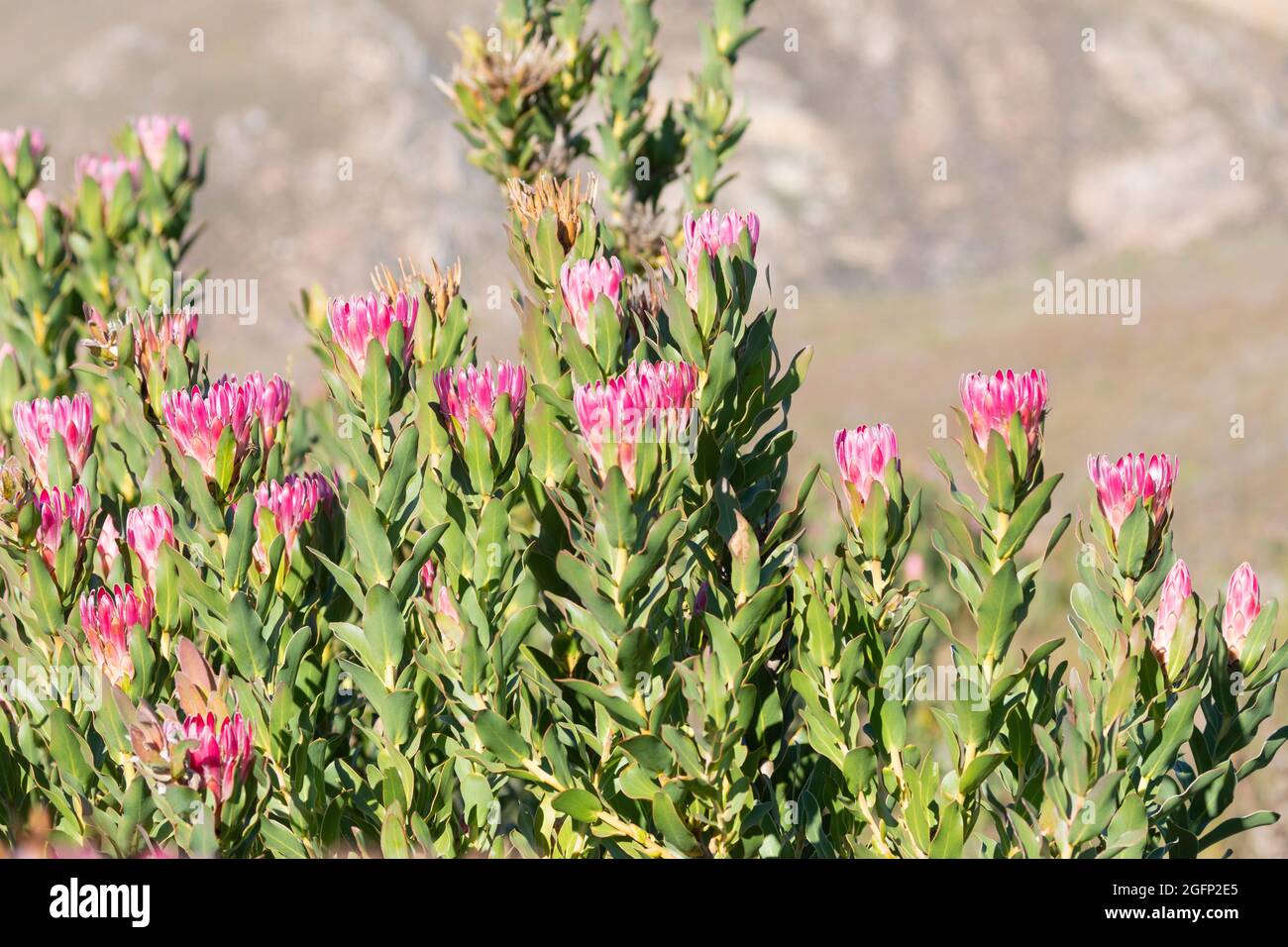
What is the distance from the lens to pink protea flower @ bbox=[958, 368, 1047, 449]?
7.14 feet

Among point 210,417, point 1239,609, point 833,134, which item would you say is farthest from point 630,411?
point 833,134

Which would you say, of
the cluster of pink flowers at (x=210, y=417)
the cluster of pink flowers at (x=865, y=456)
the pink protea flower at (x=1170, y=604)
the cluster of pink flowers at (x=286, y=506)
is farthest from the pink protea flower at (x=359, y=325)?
the pink protea flower at (x=1170, y=604)

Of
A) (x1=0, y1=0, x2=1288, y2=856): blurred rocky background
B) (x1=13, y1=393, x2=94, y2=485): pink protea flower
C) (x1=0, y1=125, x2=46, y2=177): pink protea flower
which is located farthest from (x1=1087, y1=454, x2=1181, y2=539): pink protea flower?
(x1=0, y1=0, x2=1288, y2=856): blurred rocky background

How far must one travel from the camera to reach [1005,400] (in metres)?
2.18

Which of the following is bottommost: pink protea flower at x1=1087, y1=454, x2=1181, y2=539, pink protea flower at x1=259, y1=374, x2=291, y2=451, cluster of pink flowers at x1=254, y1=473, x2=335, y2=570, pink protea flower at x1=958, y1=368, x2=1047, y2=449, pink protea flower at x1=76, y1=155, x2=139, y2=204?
pink protea flower at x1=1087, y1=454, x2=1181, y2=539

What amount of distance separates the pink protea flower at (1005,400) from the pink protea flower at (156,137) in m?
3.34

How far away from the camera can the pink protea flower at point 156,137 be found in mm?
4387

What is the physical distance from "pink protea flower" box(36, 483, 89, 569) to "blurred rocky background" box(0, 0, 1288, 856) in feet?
91.1

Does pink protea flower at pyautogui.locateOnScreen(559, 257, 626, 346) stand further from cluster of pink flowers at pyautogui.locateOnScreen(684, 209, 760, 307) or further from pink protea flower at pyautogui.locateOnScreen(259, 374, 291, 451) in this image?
pink protea flower at pyautogui.locateOnScreen(259, 374, 291, 451)

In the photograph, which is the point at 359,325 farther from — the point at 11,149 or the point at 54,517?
the point at 11,149

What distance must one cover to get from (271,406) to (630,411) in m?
0.95
